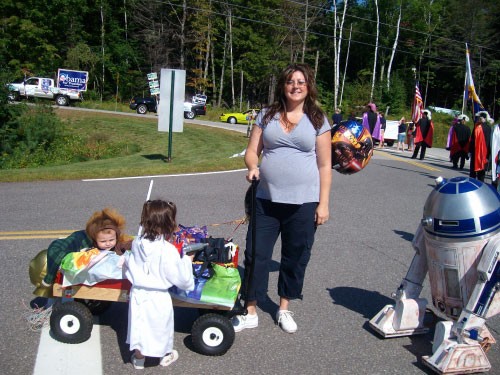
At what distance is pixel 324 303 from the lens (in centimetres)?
439

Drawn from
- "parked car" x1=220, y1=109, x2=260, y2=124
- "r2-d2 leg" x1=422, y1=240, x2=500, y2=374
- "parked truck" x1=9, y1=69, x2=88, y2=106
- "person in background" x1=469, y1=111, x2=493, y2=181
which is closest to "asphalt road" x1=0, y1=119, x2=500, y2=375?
"r2-d2 leg" x1=422, y1=240, x2=500, y2=374

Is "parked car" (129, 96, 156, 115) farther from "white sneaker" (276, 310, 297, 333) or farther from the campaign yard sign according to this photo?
"white sneaker" (276, 310, 297, 333)

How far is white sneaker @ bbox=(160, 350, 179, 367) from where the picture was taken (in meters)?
3.27

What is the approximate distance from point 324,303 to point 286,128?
5.87 ft

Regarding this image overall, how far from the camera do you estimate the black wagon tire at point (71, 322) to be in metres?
3.49

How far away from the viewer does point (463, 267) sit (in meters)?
3.26

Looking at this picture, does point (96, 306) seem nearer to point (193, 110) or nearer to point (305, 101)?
point (305, 101)

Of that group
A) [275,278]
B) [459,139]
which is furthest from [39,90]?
[275,278]

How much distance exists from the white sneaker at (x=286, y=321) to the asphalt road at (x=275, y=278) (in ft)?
0.21

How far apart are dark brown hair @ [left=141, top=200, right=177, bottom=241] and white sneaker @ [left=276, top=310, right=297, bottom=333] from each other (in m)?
1.25

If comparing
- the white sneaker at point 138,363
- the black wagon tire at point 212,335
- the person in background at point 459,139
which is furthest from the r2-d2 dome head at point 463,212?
the person in background at point 459,139

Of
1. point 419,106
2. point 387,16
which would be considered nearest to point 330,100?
point 387,16

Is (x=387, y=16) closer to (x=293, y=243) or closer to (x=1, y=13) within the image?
(x=1, y=13)

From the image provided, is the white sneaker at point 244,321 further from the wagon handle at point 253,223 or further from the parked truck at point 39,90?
the parked truck at point 39,90
